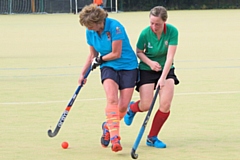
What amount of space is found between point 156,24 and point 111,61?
0.54m

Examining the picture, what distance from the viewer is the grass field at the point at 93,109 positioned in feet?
20.7

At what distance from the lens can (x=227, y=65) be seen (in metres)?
13.2

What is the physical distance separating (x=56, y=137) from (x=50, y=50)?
1074 cm

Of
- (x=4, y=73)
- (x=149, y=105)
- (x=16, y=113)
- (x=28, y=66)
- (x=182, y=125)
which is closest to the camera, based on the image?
(x=149, y=105)

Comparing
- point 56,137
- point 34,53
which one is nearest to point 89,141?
point 56,137

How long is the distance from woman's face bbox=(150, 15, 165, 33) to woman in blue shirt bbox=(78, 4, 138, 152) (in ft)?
0.88

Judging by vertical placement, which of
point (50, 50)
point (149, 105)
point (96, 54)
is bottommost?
point (50, 50)

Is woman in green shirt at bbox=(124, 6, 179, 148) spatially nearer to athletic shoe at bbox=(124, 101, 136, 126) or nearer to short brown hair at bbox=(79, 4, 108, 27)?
athletic shoe at bbox=(124, 101, 136, 126)

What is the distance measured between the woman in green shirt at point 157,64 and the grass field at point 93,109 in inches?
12.2

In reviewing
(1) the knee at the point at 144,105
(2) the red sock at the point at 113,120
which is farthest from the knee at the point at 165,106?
(2) the red sock at the point at 113,120

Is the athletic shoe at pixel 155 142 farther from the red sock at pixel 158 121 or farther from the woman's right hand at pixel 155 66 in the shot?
the woman's right hand at pixel 155 66

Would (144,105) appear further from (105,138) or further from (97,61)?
(97,61)

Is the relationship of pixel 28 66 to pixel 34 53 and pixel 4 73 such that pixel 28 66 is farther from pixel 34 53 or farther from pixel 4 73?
pixel 34 53

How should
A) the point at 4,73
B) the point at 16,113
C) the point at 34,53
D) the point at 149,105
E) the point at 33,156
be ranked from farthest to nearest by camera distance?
the point at 34,53 < the point at 4,73 < the point at 16,113 < the point at 149,105 < the point at 33,156
